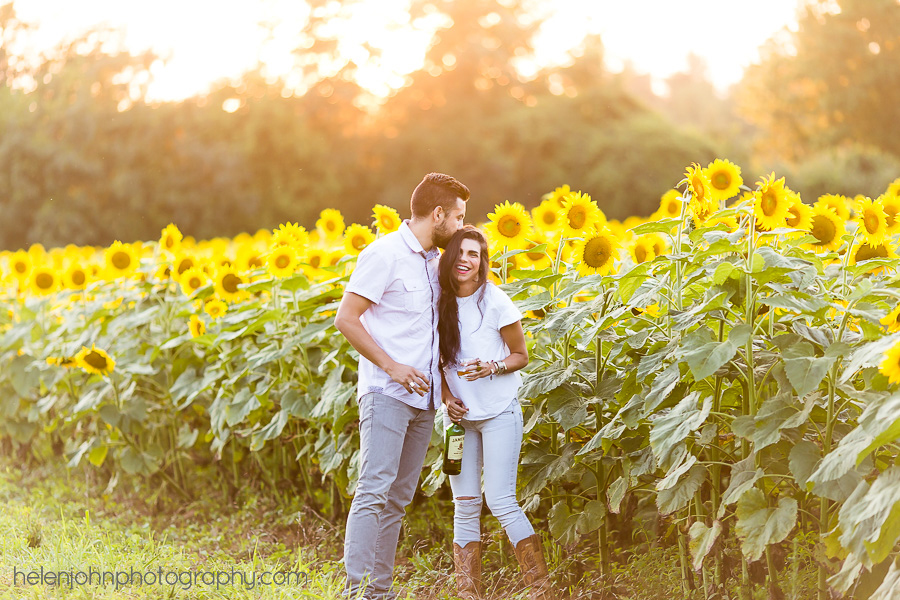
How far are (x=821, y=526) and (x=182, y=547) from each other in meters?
2.98

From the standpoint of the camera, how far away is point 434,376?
3.82 metres

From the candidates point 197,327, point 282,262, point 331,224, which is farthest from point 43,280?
point 282,262

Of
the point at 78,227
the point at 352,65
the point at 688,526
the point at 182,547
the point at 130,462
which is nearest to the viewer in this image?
the point at 688,526

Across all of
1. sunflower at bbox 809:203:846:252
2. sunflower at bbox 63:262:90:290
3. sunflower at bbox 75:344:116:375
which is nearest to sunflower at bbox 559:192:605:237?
sunflower at bbox 809:203:846:252

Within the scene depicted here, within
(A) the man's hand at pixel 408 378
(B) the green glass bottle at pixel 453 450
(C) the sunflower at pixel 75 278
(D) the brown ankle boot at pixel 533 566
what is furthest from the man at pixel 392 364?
(C) the sunflower at pixel 75 278

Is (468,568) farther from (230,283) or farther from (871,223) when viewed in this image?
(230,283)

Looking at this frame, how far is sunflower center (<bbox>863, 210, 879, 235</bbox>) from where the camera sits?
3.57m

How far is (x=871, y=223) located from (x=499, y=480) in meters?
1.66

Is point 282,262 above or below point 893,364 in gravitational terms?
above

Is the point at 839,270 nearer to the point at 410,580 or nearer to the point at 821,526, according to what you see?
the point at 821,526

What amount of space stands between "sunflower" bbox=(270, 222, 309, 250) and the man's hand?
67.2 inches

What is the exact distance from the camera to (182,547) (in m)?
4.77

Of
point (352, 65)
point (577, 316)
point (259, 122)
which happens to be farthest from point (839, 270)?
point (352, 65)

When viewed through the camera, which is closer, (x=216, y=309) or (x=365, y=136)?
(x=216, y=309)
